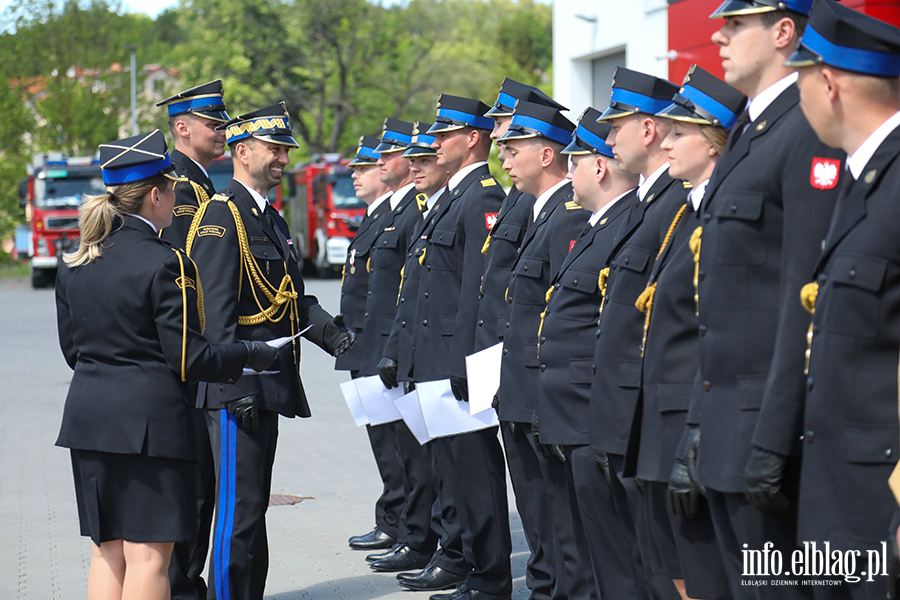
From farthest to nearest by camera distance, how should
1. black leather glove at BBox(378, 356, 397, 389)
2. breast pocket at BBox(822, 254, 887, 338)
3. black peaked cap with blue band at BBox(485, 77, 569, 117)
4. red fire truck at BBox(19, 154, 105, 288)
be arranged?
1. red fire truck at BBox(19, 154, 105, 288)
2. black leather glove at BBox(378, 356, 397, 389)
3. black peaked cap with blue band at BBox(485, 77, 569, 117)
4. breast pocket at BBox(822, 254, 887, 338)

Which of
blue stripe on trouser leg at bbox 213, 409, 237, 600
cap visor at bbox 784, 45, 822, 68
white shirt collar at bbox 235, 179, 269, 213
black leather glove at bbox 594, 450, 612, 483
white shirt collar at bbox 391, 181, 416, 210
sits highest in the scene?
cap visor at bbox 784, 45, 822, 68

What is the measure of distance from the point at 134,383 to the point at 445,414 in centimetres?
204

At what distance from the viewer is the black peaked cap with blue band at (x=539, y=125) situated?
207 inches

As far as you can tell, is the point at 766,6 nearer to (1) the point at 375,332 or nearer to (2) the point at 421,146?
(2) the point at 421,146

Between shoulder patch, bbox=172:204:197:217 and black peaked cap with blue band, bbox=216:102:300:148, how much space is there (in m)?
0.38

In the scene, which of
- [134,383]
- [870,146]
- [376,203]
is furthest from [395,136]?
[870,146]

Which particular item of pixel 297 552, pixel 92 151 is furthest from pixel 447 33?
pixel 297 552

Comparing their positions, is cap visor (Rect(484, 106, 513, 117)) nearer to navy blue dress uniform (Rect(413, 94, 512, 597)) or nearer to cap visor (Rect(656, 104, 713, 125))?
navy blue dress uniform (Rect(413, 94, 512, 597))

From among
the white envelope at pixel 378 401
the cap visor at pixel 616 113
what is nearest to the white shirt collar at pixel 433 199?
the white envelope at pixel 378 401

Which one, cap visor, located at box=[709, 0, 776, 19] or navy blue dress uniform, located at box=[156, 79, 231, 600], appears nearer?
cap visor, located at box=[709, 0, 776, 19]

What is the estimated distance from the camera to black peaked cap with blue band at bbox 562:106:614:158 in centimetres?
454

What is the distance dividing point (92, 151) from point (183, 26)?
13.7m

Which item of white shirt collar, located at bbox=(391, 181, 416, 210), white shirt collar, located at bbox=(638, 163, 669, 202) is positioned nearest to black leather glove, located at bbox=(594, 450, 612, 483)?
white shirt collar, located at bbox=(638, 163, 669, 202)

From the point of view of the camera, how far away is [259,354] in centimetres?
443
